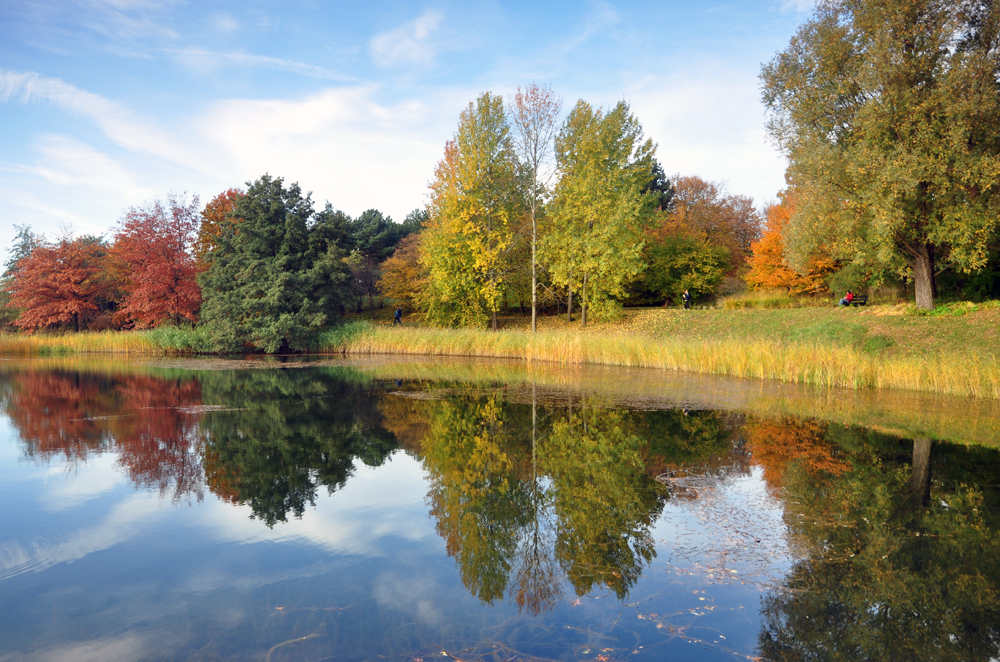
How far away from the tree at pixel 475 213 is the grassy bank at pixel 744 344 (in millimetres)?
3388

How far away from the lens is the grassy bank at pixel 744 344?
14.4m

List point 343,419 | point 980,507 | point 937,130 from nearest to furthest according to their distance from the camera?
point 980,507, point 343,419, point 937,130

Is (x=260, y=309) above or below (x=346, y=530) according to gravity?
above

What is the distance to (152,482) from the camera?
7504 millimetres

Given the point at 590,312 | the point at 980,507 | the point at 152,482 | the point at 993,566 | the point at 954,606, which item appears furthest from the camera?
the point at 590,312

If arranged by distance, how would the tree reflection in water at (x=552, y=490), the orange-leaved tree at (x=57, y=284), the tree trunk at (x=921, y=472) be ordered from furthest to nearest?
the orange-leaved tree at (x=57, y=284) < the tree trunk at (x=921, y=472) < the tree reflection in water at (x=552, y=490)

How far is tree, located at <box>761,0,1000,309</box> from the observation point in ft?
62.9

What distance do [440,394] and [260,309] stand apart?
18.1 meters

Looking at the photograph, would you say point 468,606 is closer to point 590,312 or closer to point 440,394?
point 440,394

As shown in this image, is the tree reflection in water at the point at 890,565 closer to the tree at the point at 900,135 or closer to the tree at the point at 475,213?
the tree at the point at 900,135

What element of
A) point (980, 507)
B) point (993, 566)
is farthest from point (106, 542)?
point (980, 507)

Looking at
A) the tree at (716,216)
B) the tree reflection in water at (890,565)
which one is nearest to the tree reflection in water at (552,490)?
the tree reflection in water at (890,565)

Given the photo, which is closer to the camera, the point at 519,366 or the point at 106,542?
the point at 106,542

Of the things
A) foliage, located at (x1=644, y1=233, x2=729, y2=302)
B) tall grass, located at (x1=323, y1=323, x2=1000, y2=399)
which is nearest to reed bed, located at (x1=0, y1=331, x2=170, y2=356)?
tall grass, located at (x1=323, y1=323, x2=1000, y2=399)
